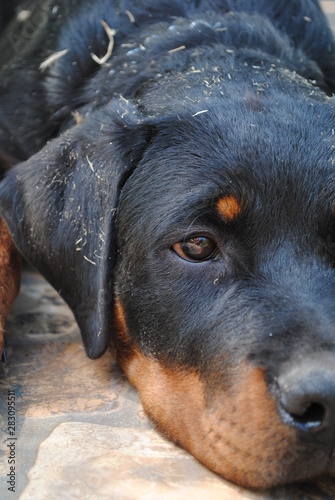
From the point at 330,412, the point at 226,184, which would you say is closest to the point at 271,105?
the point at 226,184

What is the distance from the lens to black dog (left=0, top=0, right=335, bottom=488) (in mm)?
2268

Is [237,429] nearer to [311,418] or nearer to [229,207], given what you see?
[311,418]

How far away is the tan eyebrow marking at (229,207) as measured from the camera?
2.61m

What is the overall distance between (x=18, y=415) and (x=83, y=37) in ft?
6.55

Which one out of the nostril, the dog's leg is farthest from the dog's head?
the dog's leg

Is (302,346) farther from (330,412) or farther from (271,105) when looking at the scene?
(271,105)

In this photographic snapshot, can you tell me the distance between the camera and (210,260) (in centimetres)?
266

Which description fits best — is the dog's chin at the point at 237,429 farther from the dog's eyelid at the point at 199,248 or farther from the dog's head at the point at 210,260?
the dog's eyelid at the point at 199,248

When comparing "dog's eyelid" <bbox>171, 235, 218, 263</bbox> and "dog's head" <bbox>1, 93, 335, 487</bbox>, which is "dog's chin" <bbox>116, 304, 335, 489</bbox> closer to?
"dog's head" <bbox>1, 93, 335, 487</bbox>

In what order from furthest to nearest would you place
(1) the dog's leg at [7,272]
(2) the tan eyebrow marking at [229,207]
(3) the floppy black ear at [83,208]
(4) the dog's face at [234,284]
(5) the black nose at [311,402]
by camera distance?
1. (1) the dog's leg at [7,272]
2. (3) the floppy black ear at [83,208]
3. (2) the tan eyebrow marking at [229,207]
4. (4) the dog's face at [234,284]
5. (5) the black nose at [311,402]

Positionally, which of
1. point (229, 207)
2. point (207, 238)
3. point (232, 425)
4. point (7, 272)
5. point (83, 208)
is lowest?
point (7, 272)

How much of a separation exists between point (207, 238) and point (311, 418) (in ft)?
2.59

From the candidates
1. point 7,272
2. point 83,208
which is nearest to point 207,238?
point 83,208

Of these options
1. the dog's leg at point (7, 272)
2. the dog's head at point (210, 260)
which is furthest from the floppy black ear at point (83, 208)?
the dog's leg at point (7, 272)
